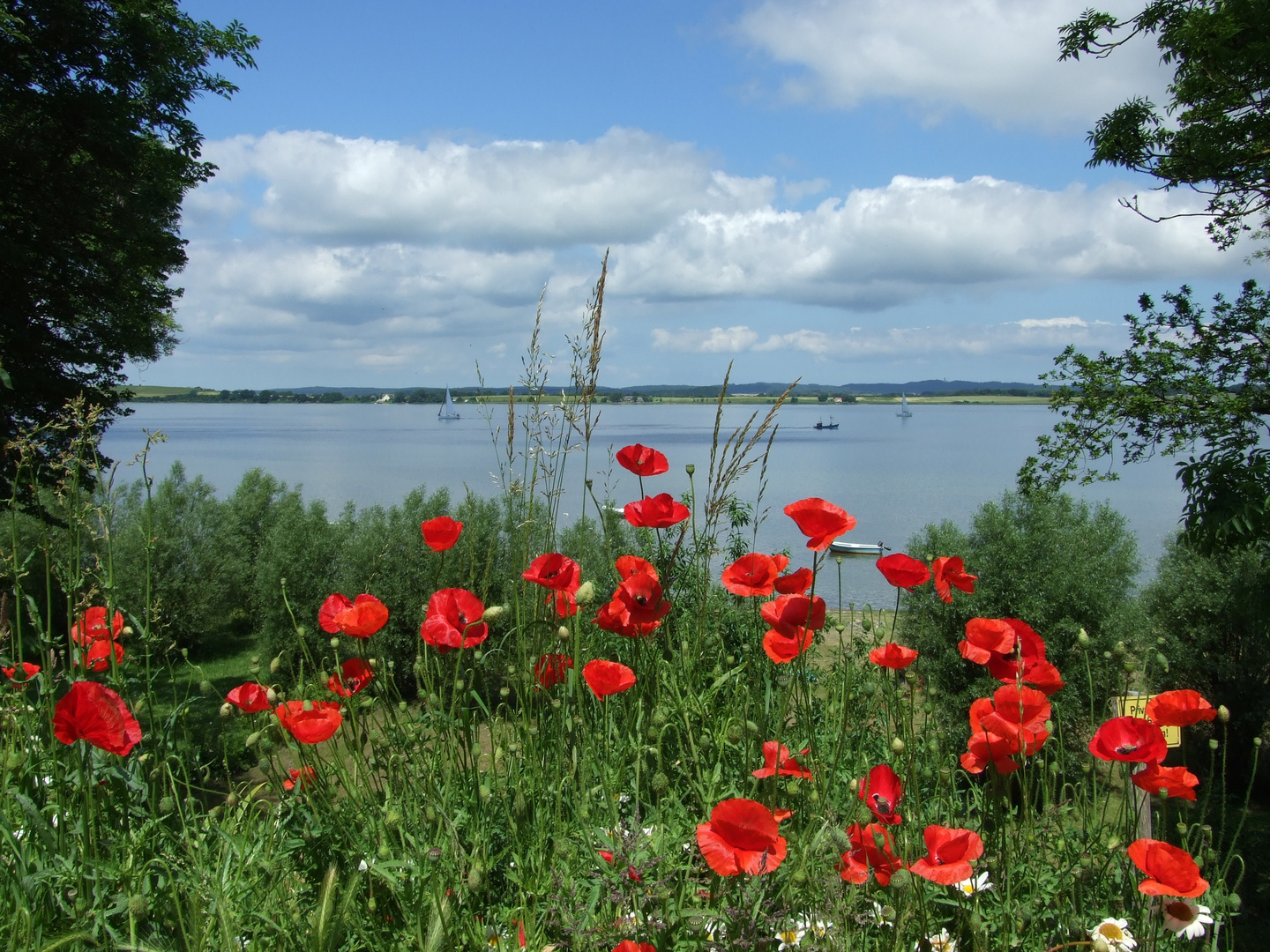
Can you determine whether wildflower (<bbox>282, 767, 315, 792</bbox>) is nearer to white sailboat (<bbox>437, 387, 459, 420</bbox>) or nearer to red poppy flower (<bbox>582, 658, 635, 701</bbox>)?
red poppy flower (<bbox>582, 658, 635, 701</bbox>)

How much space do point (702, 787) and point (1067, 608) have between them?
A: 504 inches

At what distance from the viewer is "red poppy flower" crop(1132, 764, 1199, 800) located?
133cm

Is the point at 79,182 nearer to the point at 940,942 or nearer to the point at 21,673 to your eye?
the point at 21,673

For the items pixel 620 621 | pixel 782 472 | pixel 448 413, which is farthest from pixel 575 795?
pixel 448 413

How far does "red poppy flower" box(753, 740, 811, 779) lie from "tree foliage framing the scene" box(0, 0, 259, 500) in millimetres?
7712

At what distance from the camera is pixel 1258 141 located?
7.28m

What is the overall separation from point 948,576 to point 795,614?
0.47 metres

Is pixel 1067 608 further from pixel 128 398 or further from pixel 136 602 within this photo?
pixel 136 602

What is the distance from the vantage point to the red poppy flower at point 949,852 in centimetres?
111

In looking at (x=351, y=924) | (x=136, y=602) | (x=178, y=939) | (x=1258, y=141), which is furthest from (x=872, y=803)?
(x=136, y=602)

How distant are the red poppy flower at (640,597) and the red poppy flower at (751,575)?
0.58ft

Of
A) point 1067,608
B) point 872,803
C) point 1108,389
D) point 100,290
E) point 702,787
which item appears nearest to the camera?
point 872,803

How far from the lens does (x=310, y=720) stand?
1.40 metres

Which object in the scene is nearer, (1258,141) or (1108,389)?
(1258,141)
